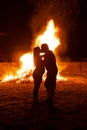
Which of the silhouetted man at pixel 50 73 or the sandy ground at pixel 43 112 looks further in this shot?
the silhouetted man at pixel 50 73

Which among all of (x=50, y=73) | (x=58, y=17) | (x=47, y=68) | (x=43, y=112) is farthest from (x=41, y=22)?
(x=43, y=112)

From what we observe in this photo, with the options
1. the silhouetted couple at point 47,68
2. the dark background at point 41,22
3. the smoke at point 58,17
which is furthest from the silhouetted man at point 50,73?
the smoke at point 58,17

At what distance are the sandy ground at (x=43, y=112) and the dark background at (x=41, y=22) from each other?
2052cm

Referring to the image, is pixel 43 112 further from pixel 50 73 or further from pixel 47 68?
pixel 47 68

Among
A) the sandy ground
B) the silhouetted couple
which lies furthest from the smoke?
the silhouetted couple

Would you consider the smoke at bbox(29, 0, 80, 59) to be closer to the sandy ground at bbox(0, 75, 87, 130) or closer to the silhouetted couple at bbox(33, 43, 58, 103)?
the sandy ground at bbox(0, 75, 87, 130)

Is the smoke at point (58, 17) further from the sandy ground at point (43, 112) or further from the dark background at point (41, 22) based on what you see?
the sandy ground at point (43, 112)

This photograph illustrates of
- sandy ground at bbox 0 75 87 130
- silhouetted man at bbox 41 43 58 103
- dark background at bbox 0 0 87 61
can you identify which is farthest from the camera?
dark background at bbox 0 0 87 61

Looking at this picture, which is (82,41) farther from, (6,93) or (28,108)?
(28,108)

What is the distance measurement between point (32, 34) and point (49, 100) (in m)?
24.7

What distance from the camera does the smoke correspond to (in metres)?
34.6

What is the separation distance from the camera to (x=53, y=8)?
1383 inches

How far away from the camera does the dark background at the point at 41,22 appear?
114ft

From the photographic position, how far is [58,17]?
35875mm
